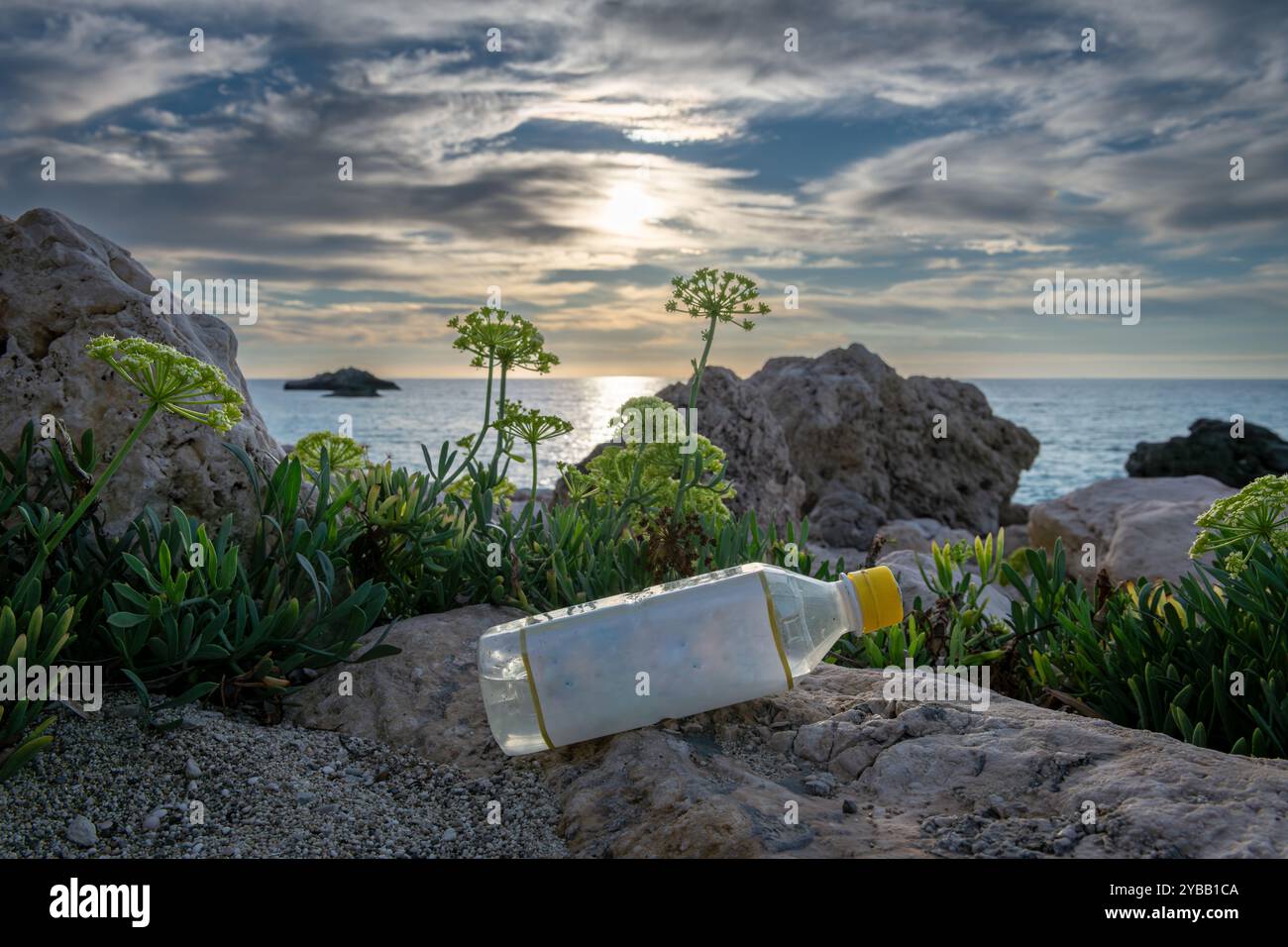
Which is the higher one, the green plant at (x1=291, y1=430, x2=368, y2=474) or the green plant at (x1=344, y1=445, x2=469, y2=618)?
the green plant at (x1=291, y1=430, x2=368, y2=474)

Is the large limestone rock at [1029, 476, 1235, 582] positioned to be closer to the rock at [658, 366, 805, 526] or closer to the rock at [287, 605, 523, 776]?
the rock at [658, 366, 805, 526]

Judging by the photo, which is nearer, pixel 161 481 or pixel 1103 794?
pixel 1103 794

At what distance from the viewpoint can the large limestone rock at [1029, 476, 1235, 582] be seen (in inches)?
312

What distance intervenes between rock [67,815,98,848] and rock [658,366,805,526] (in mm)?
5421

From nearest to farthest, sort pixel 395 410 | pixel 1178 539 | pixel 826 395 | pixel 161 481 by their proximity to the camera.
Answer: pixel 161 481 < pixel 1178 539 < pixel 826 395 < pixel 395 410

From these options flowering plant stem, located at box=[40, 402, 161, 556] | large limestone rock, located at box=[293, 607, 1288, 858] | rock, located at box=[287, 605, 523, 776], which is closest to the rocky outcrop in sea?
rock, located at box=[287, 605, 523, 776]

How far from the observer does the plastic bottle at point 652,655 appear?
8.50ft

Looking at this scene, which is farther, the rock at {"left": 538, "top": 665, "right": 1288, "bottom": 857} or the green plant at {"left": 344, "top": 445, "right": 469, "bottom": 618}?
the green plant at {"left": 344, "top": 445, "right": 469, "bottom": 618}
